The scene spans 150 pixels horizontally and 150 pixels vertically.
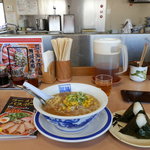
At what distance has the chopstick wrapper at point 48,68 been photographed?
3.31 ft

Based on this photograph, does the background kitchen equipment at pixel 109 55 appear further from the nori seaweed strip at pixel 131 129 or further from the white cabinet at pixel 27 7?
the white cabinet at pixel 27 7

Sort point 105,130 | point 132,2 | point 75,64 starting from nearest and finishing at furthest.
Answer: point 105,130
point 75,64
point 132,2

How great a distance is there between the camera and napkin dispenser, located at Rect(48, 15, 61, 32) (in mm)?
3848

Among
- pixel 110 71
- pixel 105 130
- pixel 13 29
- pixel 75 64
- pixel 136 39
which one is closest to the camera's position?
pixel 105 130

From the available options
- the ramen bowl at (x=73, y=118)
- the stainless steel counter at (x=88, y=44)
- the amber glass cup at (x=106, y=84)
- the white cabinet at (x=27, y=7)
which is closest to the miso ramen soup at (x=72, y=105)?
the ramen bowl at (x=73, y=118)

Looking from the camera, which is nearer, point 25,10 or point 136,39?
point 136,39

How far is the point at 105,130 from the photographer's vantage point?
554mm

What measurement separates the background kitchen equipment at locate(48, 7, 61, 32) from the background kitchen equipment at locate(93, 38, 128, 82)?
3.05 metres

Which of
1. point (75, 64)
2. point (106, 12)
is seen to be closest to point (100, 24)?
point (106, 12)

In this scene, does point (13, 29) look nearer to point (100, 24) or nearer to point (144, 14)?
point (100, 24)

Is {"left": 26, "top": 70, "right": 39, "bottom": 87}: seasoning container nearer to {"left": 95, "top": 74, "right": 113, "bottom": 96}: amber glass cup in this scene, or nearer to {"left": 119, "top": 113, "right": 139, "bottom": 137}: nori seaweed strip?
{"left": 95, "top": 74, "right": 113, "bottom": 96}: amber glass cup

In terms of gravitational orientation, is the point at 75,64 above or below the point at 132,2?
below

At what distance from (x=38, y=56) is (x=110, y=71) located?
0.46 meters

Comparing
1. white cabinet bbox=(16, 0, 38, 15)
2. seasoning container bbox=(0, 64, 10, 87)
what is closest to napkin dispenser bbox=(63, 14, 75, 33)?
white cabinet bbox=(16, 0, 38, 15)
